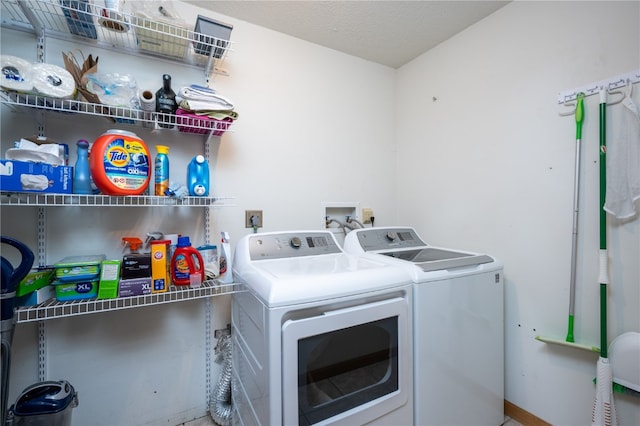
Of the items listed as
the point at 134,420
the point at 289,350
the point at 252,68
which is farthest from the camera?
the point at 252,68

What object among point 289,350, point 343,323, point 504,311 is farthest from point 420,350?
point 504,311

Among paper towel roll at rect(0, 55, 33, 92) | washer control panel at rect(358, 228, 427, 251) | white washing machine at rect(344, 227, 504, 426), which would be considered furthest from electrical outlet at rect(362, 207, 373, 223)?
paper towel roll at rect(0, 55, 33, 92)

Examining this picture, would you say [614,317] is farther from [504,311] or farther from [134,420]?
[134,420]

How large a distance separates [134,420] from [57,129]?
1.54m

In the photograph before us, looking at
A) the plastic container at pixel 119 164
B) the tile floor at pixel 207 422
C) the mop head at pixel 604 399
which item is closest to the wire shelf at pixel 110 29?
the plastic container at pixel 119 164

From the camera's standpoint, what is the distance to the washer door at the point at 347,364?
0.95 meters

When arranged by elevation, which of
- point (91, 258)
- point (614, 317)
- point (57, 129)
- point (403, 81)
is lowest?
point (614, 317)

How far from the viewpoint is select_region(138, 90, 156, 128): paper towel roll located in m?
1.26

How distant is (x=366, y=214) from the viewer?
2.27 meters

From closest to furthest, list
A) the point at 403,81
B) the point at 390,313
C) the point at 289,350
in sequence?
the point at 289,350 < the point at 390,313 < the point at 403,81

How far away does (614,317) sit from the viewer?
128cm

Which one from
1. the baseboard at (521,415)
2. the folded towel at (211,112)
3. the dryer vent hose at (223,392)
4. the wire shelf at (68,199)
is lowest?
the baseboard at (521,415)

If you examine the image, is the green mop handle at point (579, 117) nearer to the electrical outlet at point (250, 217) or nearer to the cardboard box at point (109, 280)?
the electrical outlet at point (250, 217)

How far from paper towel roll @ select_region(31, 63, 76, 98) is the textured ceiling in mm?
893
